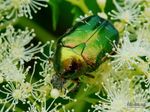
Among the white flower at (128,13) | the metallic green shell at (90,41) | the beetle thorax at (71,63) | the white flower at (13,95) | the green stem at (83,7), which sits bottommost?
the white flower at (13,95)

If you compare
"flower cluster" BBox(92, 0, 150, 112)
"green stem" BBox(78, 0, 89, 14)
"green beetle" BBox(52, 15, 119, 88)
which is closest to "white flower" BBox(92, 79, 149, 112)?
"flower cluster" BBox(92, 0, 150, 112)

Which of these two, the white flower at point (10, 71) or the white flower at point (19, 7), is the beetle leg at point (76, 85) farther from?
the white flower at point (19, 7)

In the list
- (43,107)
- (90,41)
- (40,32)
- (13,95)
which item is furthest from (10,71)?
(40,32)

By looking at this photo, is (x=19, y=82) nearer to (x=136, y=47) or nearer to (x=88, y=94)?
(x=88, y=94)

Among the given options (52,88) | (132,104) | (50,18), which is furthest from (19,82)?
(50,18)

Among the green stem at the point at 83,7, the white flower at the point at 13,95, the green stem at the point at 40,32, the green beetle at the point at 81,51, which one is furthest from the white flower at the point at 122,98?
the green stem at the point at 40,32

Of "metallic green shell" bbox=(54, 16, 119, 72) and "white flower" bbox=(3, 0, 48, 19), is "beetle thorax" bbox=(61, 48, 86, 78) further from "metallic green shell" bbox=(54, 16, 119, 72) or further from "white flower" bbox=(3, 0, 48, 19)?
"white flower" bbox=(3, 0, 48, 19)

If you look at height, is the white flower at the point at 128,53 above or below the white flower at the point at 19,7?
below
